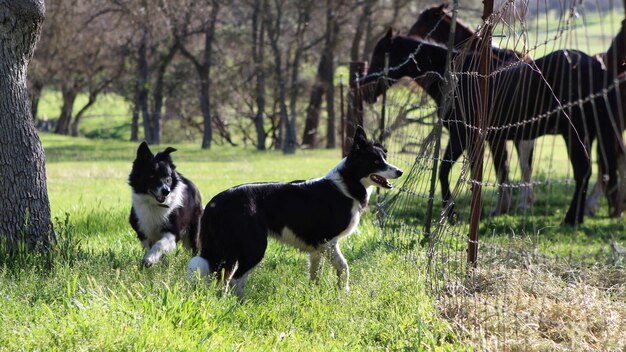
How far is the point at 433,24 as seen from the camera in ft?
40.1

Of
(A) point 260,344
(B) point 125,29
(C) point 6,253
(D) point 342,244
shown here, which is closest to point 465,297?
(A) point 260,344

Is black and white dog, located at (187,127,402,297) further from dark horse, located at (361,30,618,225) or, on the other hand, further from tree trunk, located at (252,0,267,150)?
tree trunk, located at (252,0,267,150)

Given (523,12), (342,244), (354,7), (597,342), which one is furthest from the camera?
(354,7)

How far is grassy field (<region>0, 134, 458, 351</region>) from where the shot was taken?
4.13 meters

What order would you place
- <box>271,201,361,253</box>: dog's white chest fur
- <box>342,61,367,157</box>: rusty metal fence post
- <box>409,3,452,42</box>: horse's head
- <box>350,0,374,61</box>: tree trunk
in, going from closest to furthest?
<box>271,201,361,253</box>: dog's white chest fur → <box>409,3,452,42</box>: horse's head → <box>342,61,367,157</box>: rusty metal fence post → <box>350,0,374,61</box>: tree trunk

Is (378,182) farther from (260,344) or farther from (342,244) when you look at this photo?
(260,344)

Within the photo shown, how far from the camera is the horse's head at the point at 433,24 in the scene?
11.9 meters

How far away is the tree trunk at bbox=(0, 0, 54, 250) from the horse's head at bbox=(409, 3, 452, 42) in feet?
23.4

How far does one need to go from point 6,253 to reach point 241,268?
191 centimetres

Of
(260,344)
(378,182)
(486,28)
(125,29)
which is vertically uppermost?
(125,29)

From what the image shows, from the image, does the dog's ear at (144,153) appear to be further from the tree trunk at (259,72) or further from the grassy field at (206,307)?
the tree trunk at (259,72)

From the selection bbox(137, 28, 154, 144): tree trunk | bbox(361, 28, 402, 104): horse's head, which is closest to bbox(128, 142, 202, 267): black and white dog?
bbox(361, 28, 402, 104): horse's head

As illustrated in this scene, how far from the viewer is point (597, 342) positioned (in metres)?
4.33

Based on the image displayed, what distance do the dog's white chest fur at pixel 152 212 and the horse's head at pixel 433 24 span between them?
6.27 meters
